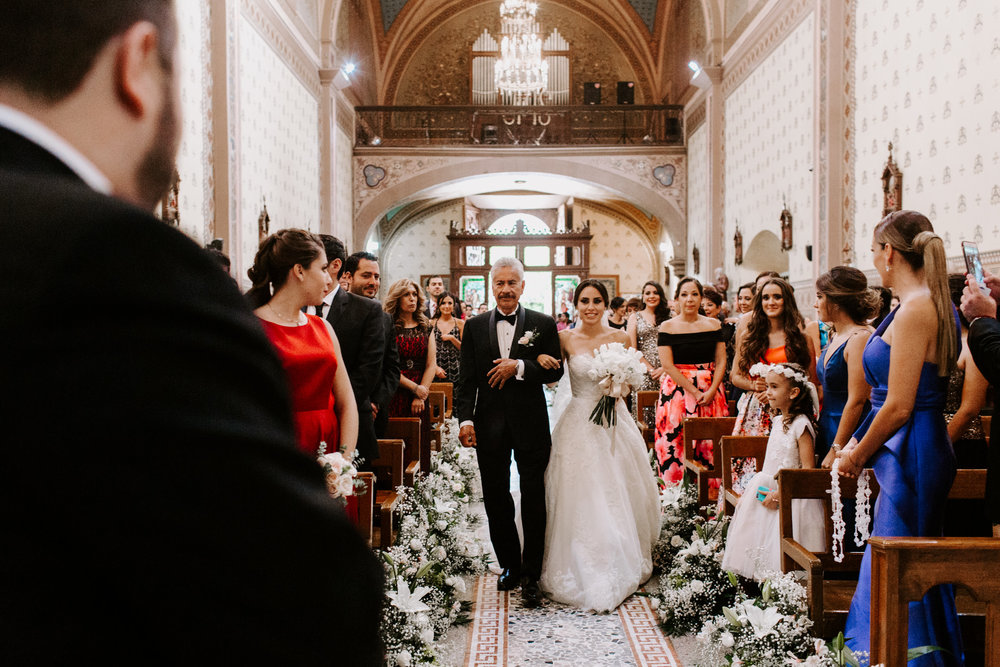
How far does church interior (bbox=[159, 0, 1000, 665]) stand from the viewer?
6.31 m

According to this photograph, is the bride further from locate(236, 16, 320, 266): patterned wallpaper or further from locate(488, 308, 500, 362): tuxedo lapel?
locate(236, 16, 320, 266): patterned wallpaper

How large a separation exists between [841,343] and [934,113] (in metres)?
4.24

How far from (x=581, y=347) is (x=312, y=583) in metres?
4.41

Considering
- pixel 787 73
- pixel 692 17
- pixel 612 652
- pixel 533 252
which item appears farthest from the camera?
pixel 533 252

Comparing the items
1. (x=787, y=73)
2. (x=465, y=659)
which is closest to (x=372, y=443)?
(x=465, y=659)

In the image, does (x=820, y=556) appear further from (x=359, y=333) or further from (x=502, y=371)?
(x=359, y=333)

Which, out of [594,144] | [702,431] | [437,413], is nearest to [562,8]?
[594,144]

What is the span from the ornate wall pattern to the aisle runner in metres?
17.2

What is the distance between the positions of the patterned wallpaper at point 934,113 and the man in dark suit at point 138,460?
6.58 metres

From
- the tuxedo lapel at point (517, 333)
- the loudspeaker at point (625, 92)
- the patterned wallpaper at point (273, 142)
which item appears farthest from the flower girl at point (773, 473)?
the loudspeaker at point (625, 92)

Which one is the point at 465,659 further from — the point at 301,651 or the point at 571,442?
the point at 301,651

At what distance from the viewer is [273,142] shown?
11.4 m

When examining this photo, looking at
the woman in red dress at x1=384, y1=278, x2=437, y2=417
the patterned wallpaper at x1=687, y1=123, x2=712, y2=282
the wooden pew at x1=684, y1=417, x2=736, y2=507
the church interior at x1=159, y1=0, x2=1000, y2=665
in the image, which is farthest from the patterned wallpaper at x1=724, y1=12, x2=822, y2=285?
the woman in red dress at x1=384, y1=278, x2=437, y2=417

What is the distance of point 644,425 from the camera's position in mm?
7504
